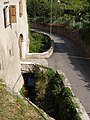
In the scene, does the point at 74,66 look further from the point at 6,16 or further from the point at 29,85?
the point at 6,16

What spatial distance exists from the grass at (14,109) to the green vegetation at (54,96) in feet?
8.52

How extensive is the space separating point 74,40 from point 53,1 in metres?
13.3

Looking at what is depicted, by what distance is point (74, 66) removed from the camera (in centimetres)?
2262

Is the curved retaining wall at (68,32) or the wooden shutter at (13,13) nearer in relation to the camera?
the wooden shutter at (13,13)

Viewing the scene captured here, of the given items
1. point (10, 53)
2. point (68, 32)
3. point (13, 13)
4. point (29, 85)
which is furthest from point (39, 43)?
point (10, 53)

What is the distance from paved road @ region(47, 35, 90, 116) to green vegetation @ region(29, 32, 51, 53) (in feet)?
3.97

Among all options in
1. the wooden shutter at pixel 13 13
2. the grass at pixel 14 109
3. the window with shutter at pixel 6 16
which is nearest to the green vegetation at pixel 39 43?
the wooden shutter at pixel 13 13

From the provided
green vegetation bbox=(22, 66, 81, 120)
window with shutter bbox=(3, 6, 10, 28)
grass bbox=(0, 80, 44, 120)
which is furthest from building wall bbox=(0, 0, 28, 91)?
grass bbox=(0, 80, 44, 120)

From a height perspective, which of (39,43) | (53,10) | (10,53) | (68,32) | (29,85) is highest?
(53,10)

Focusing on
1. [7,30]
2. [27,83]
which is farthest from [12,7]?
[27,83]

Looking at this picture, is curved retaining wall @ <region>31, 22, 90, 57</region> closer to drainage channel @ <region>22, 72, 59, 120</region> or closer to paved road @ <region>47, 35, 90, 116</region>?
paved road @ <region>47, 35, 90, 116</region>

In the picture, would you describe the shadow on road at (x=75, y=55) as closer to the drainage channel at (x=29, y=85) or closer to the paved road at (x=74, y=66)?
the paved road at (x=74, y=66)

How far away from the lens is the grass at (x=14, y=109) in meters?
11.4

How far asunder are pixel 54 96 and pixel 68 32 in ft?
55.6
